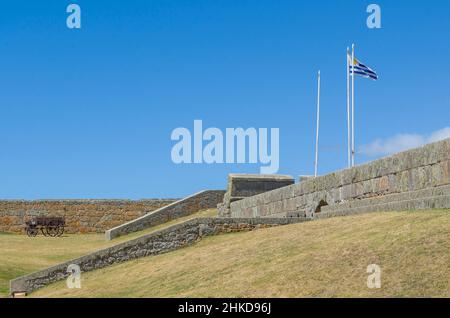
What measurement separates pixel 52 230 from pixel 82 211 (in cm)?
301

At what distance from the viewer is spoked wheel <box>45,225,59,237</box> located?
3869 cm

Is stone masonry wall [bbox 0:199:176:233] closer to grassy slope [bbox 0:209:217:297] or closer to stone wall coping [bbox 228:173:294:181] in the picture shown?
grassy slope [bbox 0:209:217:297]

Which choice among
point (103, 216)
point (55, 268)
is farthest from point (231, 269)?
point (103, 216)

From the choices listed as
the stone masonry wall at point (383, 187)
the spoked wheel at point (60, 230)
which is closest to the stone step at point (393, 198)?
the stone masonry wall at point (383, 187)

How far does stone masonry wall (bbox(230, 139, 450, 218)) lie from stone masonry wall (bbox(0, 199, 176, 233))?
19.2 m

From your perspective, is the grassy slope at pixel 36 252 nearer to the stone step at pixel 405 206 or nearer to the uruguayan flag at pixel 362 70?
the stone step at pixel 405 206

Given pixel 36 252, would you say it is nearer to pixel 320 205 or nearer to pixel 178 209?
pixel 320 205

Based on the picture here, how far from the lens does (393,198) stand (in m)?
16.4

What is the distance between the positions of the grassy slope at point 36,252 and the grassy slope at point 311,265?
14.6 ft

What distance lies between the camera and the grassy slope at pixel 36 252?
22031mm

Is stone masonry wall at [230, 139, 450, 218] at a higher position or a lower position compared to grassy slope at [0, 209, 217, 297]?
higher

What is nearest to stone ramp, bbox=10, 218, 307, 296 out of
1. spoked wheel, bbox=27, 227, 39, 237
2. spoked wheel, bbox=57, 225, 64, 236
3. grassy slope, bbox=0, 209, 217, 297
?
grassy slope, bbox=0, 209, 217, 297

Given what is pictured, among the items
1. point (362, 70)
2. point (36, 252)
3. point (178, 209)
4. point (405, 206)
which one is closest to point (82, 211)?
point (178, 209)
